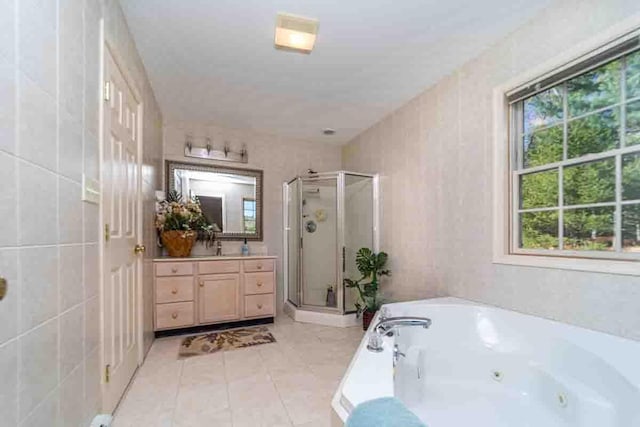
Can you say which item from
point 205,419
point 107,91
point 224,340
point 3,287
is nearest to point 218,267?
point 224,340

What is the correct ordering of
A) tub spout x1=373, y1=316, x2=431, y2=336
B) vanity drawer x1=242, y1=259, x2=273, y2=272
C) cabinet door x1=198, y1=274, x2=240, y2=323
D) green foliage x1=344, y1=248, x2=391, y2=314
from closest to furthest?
tub spout x1=373, y1=316, x2=431, y2=336, cabinet door x1=198, y1=274, x2=240, y2=323, green foliage x1=344, y1=248, x2=391, y2=314, vanity drawer x1=242, y1=259, x2=273, y2=272

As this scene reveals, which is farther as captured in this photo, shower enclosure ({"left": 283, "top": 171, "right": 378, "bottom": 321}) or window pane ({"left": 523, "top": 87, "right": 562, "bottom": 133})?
shower enclosure ({"left": 283, "top": 171, "right": 378, "bottom": 321})

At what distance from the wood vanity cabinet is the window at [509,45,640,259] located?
2396 mm

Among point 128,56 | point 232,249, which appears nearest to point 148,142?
point 128,56

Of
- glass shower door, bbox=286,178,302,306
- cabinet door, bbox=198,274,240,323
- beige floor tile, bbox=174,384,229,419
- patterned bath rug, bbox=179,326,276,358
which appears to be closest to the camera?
beige floor tile, bbox=174,384,229,419

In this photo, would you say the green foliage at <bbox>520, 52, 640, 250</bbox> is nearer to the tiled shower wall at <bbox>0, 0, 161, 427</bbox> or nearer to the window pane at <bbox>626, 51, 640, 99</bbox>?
the window pane at <bbox>626, 51, 640, 99</bbox>

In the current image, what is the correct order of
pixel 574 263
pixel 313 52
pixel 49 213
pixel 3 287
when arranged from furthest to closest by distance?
1. pixel 313 52
2. pixel 574 263
3. pixel 49 213
4. pixel 3 287

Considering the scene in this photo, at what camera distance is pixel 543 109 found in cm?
192

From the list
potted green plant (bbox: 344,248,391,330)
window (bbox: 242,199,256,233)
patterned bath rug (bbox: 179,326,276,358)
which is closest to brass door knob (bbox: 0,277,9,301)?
patterned bath rug (bbox: 179,326,276,358)

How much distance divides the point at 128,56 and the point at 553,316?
3.03m

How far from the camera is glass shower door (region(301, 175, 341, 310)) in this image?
138 inches

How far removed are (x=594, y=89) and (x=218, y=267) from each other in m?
3.20

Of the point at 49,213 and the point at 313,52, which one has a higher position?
the point at 313,52

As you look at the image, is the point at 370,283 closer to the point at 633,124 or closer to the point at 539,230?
the point at 539,230
